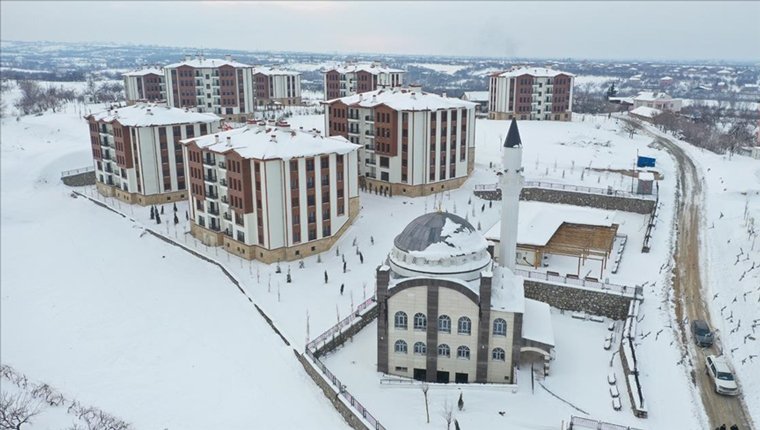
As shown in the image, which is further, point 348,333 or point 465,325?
point 348,333

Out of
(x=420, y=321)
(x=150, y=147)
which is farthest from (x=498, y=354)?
(x=150, y=147)

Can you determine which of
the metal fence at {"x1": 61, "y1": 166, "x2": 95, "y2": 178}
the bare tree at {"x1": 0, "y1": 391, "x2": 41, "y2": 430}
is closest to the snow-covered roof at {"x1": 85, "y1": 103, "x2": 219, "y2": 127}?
the metal fence at {"x1": 61, "y1": 166, "x2": 95, "y2": 178}

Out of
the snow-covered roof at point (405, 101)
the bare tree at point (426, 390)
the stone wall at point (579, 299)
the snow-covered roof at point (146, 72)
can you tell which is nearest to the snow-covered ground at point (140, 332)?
the bare tree at point (426, 390)

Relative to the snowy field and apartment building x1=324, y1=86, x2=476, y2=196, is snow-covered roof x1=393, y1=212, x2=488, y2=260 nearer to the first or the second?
the snowy field

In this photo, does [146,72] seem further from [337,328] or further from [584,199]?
[337,328]

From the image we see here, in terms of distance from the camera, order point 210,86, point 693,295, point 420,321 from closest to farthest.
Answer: point 420,321, point 693,295, point 210,86
